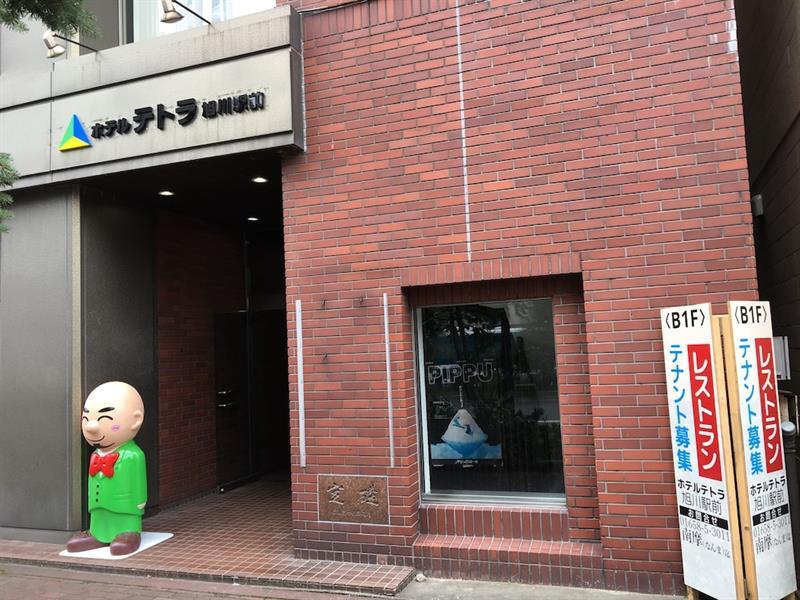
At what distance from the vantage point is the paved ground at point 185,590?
16.6 ft

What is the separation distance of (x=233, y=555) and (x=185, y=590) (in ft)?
2.33

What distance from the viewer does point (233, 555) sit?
242 inches

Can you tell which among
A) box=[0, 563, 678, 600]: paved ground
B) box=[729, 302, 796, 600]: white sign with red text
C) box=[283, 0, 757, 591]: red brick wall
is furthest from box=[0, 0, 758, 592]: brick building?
box=[729, 302, 796, 600]: white sign with red text

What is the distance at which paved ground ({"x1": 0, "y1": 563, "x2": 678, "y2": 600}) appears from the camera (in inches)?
199

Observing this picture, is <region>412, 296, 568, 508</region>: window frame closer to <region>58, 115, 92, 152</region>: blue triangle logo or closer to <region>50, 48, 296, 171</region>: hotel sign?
<region>50, 48, 296, 171</region>: hotel sign

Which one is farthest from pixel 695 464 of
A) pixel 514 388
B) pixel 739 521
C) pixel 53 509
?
pixel 53 509

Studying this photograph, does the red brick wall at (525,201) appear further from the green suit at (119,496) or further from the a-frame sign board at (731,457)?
the green suit at (119,496)

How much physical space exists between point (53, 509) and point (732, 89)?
7.58 metres

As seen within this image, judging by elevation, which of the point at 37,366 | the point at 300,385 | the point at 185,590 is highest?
the point at 37,366

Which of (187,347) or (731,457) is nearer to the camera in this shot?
(731,457)

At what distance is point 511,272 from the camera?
540cm

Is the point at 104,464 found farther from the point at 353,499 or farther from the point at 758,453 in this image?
the point at 758,453

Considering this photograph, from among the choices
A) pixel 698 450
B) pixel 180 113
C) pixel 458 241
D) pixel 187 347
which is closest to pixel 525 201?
pixel 458 241

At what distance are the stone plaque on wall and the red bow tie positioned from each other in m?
2.16
